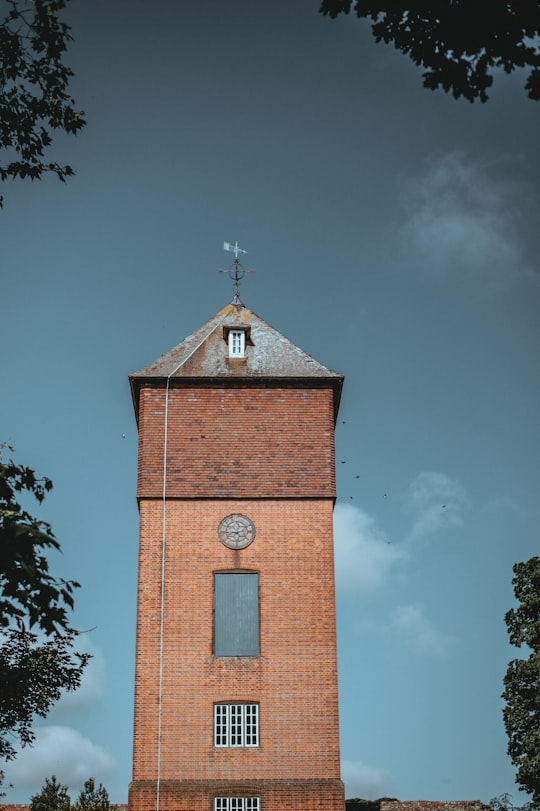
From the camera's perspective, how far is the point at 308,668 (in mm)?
31406

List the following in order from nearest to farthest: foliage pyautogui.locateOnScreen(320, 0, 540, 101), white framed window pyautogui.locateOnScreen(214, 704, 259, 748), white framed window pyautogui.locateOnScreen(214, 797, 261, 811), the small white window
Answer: foliage pyautogui.locateOnScreen(320, 0, 540, 101), white framed window pyautogui.locateOnScreen(214, 797, 261, 811), white framed window pyautogui.locateOnScreen(214, 704, 259, 748), the small white window

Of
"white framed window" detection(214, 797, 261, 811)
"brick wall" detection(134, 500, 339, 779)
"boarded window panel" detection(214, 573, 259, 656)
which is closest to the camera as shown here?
"white framed window" detection(214, 797, 261, 811)

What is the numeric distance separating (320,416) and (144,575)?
22.8ft

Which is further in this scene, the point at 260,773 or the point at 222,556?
the point at 222,556

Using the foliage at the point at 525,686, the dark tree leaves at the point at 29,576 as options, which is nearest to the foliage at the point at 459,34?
the dark tree leaves at the point at 29,576

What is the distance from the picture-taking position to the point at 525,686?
34688 mm

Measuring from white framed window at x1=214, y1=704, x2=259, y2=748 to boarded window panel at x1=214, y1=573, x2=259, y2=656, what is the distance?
1.47 meters

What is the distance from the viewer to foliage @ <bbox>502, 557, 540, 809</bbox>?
110 ft

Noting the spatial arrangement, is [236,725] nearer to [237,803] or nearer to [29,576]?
[237,803]

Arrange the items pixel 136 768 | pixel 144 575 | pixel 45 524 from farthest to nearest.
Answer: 1. pixel 144 575
2. pixel 136 768
3. pixel 45 524

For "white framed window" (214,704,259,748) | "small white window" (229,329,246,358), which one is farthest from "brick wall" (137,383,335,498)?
"white framed window" (214,704,259,748)

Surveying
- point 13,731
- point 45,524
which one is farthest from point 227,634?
point 45,524

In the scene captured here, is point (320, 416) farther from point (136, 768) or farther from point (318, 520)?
point (136, 768)

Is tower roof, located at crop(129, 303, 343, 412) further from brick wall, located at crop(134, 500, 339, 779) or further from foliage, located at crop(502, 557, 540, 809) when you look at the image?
foliage, located at crop(502, 557, 540, 809)
